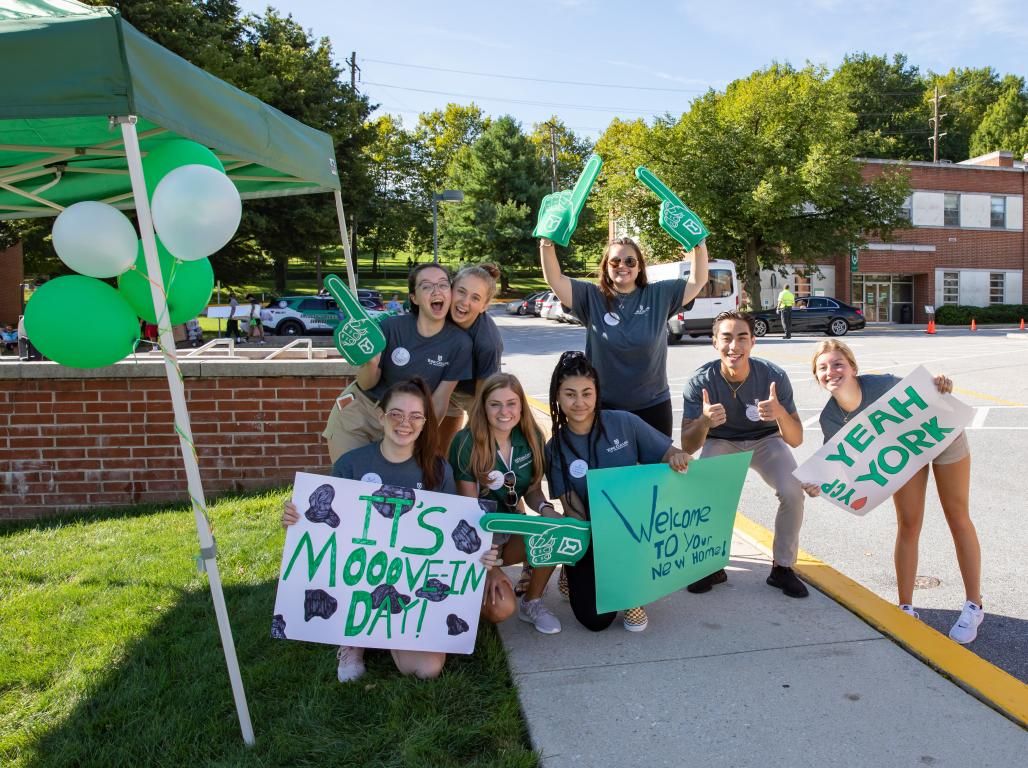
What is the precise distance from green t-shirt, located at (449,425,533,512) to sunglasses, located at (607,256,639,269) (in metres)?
0.96

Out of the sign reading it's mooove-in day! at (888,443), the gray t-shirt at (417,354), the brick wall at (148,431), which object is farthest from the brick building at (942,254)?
the gray t-shirt at (417,354)

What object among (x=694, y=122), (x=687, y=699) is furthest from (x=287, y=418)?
(x=694, y=122)

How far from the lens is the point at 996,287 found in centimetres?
3759

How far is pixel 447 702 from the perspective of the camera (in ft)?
9.62

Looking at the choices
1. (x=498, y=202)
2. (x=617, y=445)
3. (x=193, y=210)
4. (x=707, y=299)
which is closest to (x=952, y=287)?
(x=707, y=299)

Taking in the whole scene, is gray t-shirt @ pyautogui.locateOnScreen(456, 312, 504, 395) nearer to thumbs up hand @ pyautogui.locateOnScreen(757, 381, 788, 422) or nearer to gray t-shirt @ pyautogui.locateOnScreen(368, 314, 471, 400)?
gray t-shirt @ pyautogui.locateOnScreen(368, 314, 471, 400)

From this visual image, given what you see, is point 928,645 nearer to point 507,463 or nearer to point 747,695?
point 747,695

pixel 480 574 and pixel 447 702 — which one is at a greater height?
pixel 480 574

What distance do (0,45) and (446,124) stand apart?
7344 centimetres

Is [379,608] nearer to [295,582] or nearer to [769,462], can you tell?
[295,582]

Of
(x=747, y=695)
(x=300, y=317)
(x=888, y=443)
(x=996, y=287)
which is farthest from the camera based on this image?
(x=996, y=287)

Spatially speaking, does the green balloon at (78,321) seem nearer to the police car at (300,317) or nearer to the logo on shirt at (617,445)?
the logo on shirt at (617,445)

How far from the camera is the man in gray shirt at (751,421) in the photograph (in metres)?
3.80

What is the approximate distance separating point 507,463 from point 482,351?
713 millimetres
